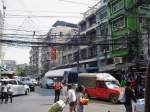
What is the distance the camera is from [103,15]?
196 feet

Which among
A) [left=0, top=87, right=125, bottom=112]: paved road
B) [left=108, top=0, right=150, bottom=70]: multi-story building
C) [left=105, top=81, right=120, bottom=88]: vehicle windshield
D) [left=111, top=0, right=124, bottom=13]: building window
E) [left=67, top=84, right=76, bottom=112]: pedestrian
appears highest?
[left=111, top=0, right=124, bottom=13]: building window

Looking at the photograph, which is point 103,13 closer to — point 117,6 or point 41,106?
point 117,6

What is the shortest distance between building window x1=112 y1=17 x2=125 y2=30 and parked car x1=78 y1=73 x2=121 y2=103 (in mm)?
18389

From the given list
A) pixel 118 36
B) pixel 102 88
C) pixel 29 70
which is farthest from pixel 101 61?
pixel 29 70

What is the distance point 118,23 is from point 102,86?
2288 centimetres

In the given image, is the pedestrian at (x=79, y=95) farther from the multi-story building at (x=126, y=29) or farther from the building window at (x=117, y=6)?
the building window at (x=117, y=6)

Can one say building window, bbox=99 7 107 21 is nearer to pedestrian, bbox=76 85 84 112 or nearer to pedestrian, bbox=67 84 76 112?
pedestrian, bbox=67 84 76 112

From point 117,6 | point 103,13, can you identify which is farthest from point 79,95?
point 103,13

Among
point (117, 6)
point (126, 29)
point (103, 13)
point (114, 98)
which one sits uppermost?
point (103, 13)

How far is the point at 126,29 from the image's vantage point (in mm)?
49438

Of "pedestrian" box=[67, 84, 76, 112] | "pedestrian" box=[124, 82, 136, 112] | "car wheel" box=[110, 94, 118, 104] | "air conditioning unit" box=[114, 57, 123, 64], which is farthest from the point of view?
"air conditioning unit" box=[114, 57, 123, 64]

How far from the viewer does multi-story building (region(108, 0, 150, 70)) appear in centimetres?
4394

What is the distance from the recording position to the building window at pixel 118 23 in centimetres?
5079

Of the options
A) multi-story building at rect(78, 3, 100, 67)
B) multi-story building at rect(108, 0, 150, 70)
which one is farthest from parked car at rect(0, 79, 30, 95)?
multi-story building at rect(78, 3, 100, 67)
